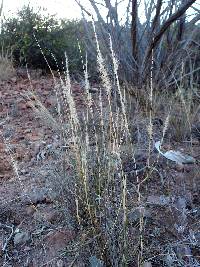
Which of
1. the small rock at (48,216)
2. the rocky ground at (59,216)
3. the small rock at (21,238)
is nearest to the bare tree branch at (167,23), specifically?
the rocky ground at (59,216)

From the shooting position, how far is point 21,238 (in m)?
2.13

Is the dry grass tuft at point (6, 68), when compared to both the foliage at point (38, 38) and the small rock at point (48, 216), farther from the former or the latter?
the small rock at point (48, 216)

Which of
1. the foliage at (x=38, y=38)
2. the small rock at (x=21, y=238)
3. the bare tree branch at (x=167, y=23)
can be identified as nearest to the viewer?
the small rock at (x=21, y=238)

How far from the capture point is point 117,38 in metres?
3.86

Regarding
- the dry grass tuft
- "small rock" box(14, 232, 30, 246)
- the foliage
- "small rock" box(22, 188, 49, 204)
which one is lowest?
"small rock" box(14, 232, 30, 246)

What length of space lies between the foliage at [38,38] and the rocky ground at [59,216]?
12.2 ft

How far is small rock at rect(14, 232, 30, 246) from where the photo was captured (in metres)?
2.12

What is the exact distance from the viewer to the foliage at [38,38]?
661 cm

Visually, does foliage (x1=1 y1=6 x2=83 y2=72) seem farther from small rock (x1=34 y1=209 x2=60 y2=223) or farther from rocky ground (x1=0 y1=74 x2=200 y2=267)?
small rock (x1=34 y1=209 x2=60 y2=223)

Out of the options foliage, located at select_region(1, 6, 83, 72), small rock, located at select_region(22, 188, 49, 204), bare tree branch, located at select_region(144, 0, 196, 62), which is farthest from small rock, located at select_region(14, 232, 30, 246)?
foliage, located at select_region(1, 6, 83, 72)

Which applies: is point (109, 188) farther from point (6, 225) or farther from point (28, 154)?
point (28, 154)

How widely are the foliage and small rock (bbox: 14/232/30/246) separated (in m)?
4.55

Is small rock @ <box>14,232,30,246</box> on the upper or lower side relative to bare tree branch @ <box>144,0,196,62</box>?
lower

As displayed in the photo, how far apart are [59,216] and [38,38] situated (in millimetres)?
4880
